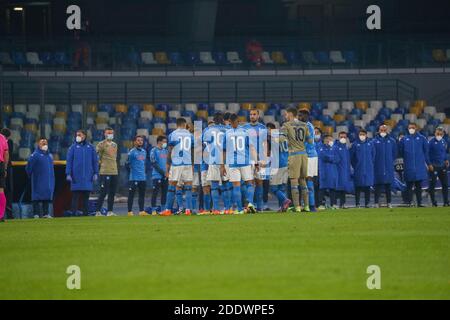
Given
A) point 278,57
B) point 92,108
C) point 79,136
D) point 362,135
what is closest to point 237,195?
point 79,136

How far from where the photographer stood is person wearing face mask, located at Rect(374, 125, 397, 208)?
28984 mm

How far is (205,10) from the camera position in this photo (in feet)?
159

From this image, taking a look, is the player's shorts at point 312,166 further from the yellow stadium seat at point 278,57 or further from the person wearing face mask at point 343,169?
the yellow stadium seat at point 278,57

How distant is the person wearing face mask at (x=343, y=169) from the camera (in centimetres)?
2962

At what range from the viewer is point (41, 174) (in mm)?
26969

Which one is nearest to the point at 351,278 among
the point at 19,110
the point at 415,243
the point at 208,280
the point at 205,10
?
the point at 208,280

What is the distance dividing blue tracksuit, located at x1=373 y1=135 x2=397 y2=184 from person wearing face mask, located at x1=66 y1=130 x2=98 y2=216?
274 inches

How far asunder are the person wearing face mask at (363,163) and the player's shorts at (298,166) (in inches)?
185

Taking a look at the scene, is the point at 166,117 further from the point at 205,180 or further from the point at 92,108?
the point at 205,180

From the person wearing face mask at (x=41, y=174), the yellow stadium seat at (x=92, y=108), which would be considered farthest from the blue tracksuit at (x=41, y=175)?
the yellow stadium seat at (x=92, y=108)

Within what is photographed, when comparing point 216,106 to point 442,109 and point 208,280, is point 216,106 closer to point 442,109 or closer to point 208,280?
point 442,109

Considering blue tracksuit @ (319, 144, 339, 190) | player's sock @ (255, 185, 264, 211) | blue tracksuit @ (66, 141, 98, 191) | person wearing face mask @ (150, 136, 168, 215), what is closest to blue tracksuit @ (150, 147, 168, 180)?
person wearing face mask @ (150, 136, 168, 215)

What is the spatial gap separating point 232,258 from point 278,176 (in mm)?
10555

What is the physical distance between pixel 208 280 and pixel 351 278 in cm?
159
